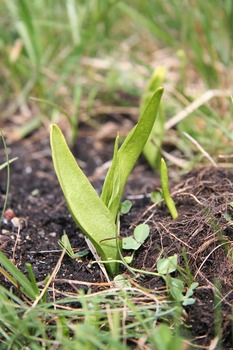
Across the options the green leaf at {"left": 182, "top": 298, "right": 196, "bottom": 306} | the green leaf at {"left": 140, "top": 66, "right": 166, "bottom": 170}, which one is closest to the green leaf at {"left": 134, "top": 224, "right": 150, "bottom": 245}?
the green leaf at {"left": 182, "top": 298, "right": 196, "bottom": 306}

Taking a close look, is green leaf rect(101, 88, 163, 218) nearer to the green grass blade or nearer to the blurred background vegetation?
the green grass blade

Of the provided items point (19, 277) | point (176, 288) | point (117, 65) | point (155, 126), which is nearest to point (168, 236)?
point (176, 288)

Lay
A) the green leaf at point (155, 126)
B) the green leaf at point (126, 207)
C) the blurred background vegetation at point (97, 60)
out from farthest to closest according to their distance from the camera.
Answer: the blurred background vegetation at point (97, 60) < the green leaf at point (155, 126) < the green leaf at point (126, 207)

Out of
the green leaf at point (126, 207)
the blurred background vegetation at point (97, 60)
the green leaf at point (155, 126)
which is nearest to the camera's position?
the green leaf at point (126, 207)

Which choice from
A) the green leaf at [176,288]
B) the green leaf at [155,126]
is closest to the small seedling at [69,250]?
the green leaf at [176,288]

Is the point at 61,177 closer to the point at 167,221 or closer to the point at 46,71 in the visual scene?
the point at 167,221

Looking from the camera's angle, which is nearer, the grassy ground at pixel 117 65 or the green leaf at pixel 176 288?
the green leaf at pixel 176 288

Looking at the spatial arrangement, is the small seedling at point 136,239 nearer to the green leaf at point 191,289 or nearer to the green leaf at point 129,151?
the green leaf at point 129,151

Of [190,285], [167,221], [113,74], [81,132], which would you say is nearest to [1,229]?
[167,221]
